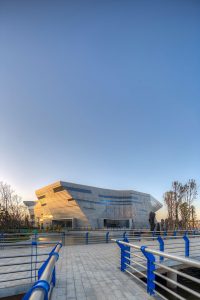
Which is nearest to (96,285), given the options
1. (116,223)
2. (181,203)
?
(181,203)

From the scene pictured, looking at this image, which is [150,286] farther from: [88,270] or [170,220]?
[170,220]

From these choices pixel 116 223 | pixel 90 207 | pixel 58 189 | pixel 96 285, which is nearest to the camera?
pixel 96 285

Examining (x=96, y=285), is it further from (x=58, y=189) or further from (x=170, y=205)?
(x=58, y=189)

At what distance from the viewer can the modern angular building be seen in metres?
79.7

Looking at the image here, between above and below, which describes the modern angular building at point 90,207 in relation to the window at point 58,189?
below

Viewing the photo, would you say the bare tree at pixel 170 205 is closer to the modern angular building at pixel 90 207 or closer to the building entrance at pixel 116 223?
the modern angular building at pixel 90 207

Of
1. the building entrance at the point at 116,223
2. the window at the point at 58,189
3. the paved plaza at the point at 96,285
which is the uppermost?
the window at the point at 58,189

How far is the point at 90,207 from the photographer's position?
82.1m

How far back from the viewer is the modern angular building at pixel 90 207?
3137 inches

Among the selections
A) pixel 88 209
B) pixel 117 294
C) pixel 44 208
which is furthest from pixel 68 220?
pixel 117 294

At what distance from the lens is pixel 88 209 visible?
266ft

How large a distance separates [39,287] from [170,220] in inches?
2039

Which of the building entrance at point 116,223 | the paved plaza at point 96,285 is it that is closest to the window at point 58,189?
the building entrance at point 116,223

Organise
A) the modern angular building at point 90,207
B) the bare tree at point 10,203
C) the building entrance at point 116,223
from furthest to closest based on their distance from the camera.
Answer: the building entrance at point 116,223 → the modern angular building at point 90,207 → the bare tree at point 10,203
